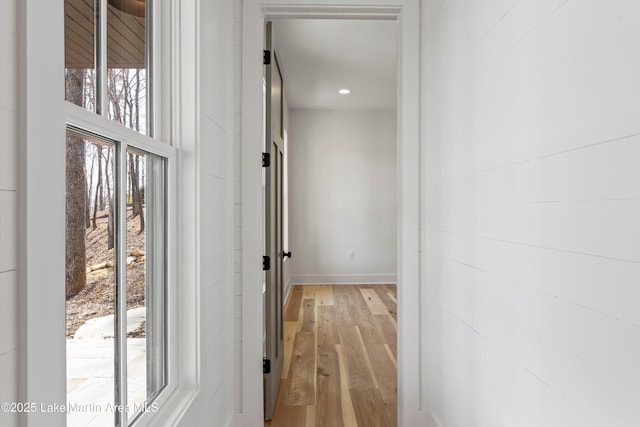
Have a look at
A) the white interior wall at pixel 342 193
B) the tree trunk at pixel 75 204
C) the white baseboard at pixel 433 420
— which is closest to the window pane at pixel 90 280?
the tree trunk at pixel 75 204

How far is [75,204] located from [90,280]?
17 cm

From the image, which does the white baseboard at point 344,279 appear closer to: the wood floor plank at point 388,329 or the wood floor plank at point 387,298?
the wood floor plank at point 387,298

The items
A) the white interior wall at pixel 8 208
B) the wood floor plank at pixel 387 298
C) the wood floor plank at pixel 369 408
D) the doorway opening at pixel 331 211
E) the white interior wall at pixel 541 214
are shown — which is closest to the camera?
the white interior wall at pixel 8 208

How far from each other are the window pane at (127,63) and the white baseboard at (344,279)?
4952 millimetres

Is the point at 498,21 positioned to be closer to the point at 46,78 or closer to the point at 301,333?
the point at 46,78

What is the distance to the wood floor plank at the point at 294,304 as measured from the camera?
4309 millimetres

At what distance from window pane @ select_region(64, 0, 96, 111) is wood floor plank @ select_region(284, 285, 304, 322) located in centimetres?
364

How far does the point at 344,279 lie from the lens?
Result: 5.95 metres

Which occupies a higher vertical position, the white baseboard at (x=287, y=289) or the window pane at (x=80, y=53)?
the window pane at (x=80, y=53)

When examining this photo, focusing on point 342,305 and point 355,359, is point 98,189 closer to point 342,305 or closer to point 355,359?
point 355,359

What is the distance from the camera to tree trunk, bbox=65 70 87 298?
0.74 metres

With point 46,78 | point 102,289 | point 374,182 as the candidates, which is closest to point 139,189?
point 102,289

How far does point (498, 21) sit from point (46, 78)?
1.20m

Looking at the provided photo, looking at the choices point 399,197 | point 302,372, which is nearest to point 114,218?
point 399,197
